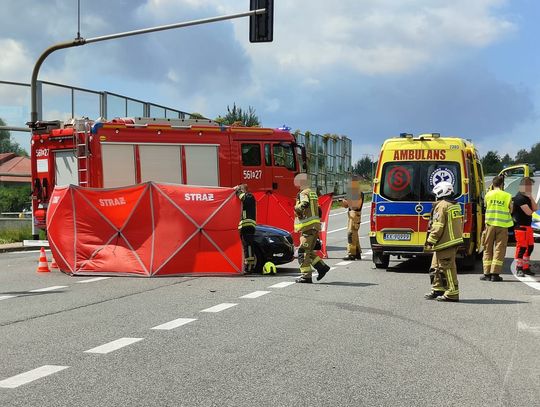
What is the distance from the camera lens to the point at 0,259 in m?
17.0

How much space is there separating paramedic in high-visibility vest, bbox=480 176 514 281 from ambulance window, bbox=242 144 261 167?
25.2ft

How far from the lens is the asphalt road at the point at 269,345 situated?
4898 mm

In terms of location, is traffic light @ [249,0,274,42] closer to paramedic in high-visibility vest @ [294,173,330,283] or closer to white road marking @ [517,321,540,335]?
paramedic in high-visibility vest @ [294,173,330,283]

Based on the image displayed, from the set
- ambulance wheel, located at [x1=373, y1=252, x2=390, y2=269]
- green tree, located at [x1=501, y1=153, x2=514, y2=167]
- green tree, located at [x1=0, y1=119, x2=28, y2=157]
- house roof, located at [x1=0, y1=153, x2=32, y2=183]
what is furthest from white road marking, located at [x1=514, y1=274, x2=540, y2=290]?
green tree, located at [x1=501, y1=153, x2=514, y2=167]

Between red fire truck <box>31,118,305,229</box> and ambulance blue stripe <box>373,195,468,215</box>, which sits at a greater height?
red fire truck <box>31,118,305,229</box>

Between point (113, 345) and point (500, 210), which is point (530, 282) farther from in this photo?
point (113, 345)

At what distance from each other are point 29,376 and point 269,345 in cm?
220

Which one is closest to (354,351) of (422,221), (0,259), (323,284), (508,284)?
(323,284)

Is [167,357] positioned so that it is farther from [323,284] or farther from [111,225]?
[111,225]

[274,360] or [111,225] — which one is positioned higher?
[111,225]

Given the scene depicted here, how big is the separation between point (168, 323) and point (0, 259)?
10.8 meters

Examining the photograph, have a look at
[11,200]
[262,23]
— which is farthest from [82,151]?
[11,200]

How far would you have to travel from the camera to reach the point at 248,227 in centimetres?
1267

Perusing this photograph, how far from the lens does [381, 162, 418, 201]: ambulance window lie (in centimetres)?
1348
